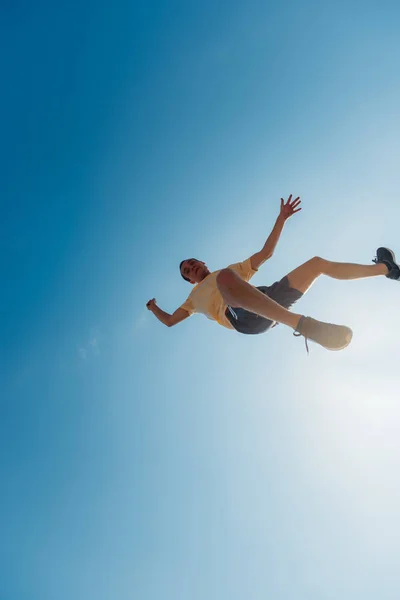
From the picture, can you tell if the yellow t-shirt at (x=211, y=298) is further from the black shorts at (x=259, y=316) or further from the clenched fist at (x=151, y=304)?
the clenched fist at (x=151, y=304)

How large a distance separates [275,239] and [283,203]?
456 mm

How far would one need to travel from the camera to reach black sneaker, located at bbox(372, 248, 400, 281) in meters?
3.89

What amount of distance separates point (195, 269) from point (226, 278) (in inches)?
61.0

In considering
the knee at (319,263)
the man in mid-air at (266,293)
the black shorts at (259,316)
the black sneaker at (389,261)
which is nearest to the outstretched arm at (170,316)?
the man in mid-air at (266,293)

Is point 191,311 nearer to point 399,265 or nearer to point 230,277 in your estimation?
point 230,277

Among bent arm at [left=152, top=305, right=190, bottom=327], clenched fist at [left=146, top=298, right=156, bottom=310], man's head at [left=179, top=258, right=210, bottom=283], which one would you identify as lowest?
bent arm at [left=152, top=305, right=190, bottom=327]

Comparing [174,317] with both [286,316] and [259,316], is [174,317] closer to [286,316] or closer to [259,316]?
[259,316]

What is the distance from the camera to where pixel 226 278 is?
3.37m

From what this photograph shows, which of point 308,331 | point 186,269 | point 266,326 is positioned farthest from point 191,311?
point 308,331

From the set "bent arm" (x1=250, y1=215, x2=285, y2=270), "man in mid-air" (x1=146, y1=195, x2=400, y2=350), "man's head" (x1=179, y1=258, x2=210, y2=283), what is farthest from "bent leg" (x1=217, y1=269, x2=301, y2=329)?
"man's head" (x1=179, y1=258, x2=210, y2=283)

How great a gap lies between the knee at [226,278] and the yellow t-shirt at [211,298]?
761mm

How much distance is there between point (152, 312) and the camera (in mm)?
5359

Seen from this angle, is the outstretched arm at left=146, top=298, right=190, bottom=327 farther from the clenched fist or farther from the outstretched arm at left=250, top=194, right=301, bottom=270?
the outstretched arm at left=250, top=194, right=301, bottom=270

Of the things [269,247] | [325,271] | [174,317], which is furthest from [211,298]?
[325,271]
